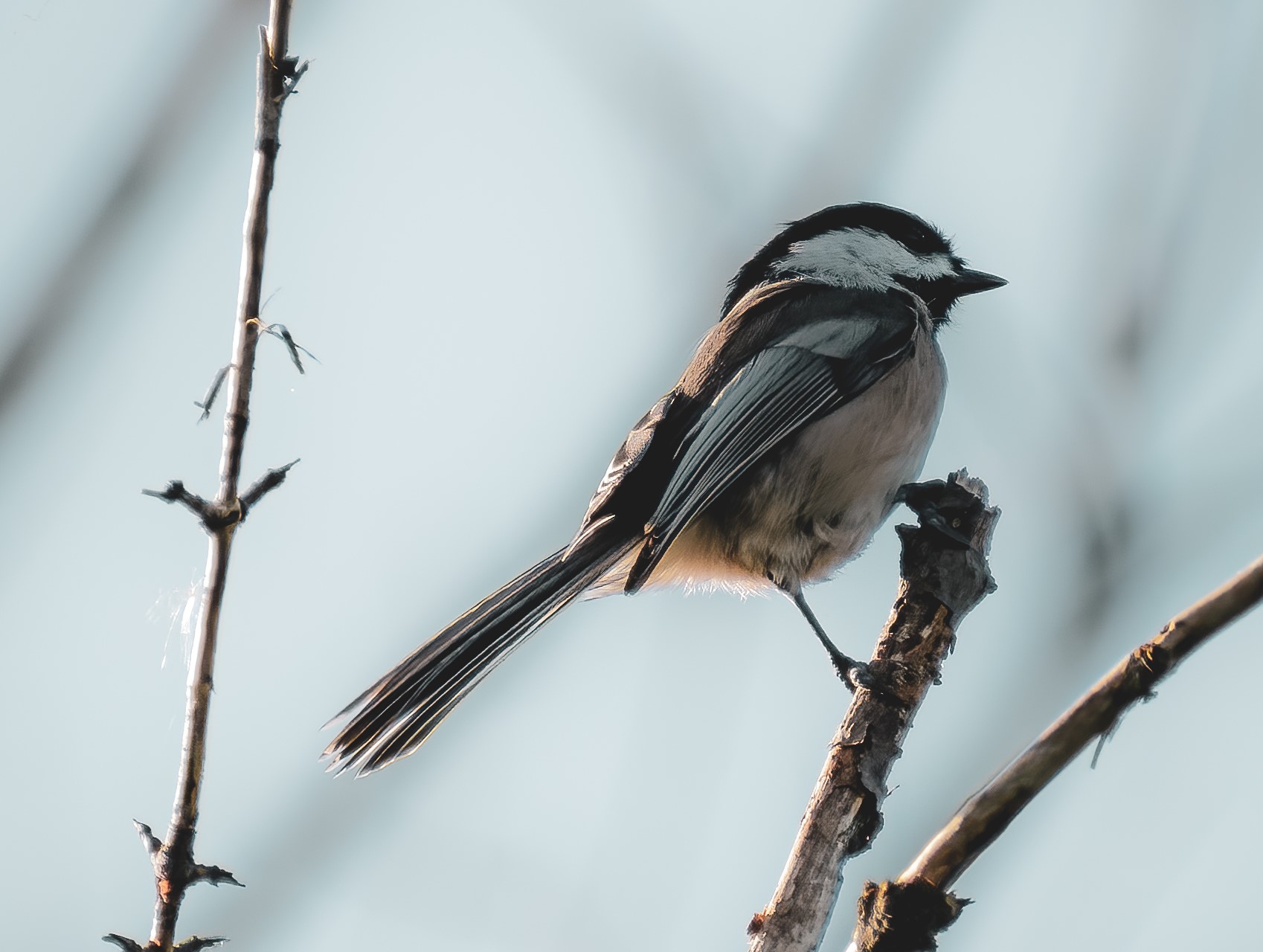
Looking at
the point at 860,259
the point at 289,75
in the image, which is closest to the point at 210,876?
the point at 289,75

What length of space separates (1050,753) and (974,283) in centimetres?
269

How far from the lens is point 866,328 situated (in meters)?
3.31

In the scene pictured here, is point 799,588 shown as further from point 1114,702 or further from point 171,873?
point 171,873

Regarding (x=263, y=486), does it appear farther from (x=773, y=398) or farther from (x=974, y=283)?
(x=974, y=283)

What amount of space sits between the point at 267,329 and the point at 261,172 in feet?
0.52

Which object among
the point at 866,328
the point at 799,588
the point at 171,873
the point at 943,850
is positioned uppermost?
the point at 866,328

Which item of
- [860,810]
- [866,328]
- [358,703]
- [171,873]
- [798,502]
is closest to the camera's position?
[171,873]

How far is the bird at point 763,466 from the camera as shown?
282 cm

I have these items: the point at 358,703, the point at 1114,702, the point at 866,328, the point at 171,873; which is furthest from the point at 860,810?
the point at 866,328

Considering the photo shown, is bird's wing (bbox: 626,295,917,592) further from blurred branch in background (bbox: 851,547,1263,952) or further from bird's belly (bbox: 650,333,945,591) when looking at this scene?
blurred branch in background (bbox: 851,547,1263,952)

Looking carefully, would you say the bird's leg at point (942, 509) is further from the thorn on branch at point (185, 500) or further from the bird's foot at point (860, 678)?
the thorn on branch at point (185, 500)

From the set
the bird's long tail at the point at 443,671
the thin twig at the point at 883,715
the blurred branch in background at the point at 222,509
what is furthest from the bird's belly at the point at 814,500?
the blurred branch in background at the point at 222,509

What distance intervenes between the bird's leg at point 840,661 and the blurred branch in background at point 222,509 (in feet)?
4.17

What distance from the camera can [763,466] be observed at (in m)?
3.06
